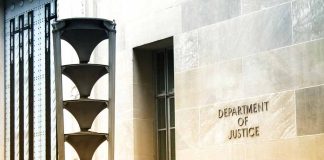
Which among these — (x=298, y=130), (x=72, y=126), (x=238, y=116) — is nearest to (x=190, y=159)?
(x=238, y=116)

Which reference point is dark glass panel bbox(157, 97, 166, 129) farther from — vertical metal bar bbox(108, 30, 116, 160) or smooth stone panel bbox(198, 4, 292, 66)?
vertical metal bar bbox(108, 30, 116, 160)

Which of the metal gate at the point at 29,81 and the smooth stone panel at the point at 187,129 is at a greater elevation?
the metal gate at the point at 29,81

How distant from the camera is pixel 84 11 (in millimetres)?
13492

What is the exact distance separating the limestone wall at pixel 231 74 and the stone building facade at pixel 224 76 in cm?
1

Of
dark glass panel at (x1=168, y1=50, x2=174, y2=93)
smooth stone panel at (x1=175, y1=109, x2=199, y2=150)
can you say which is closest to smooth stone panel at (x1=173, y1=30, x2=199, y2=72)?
smooth stone panel at (x1=175, y1=109, x2=199, y2=150)

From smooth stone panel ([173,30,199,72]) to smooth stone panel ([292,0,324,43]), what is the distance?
1910 millimetres

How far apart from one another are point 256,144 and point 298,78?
1062 mm

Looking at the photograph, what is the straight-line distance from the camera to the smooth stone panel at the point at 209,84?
35.2 ft

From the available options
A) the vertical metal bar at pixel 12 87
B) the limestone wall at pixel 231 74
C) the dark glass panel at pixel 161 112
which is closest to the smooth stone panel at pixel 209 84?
the limestone wall at pixel 231 74

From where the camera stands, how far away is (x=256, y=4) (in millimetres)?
10477

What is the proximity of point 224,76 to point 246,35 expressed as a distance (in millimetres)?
641

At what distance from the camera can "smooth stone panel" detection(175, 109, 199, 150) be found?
11.3 m

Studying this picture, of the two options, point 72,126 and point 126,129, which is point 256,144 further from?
point 72,126

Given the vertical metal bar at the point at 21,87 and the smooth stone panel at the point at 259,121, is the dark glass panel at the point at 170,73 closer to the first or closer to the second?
the smooth stone panel at the point at 259,121
